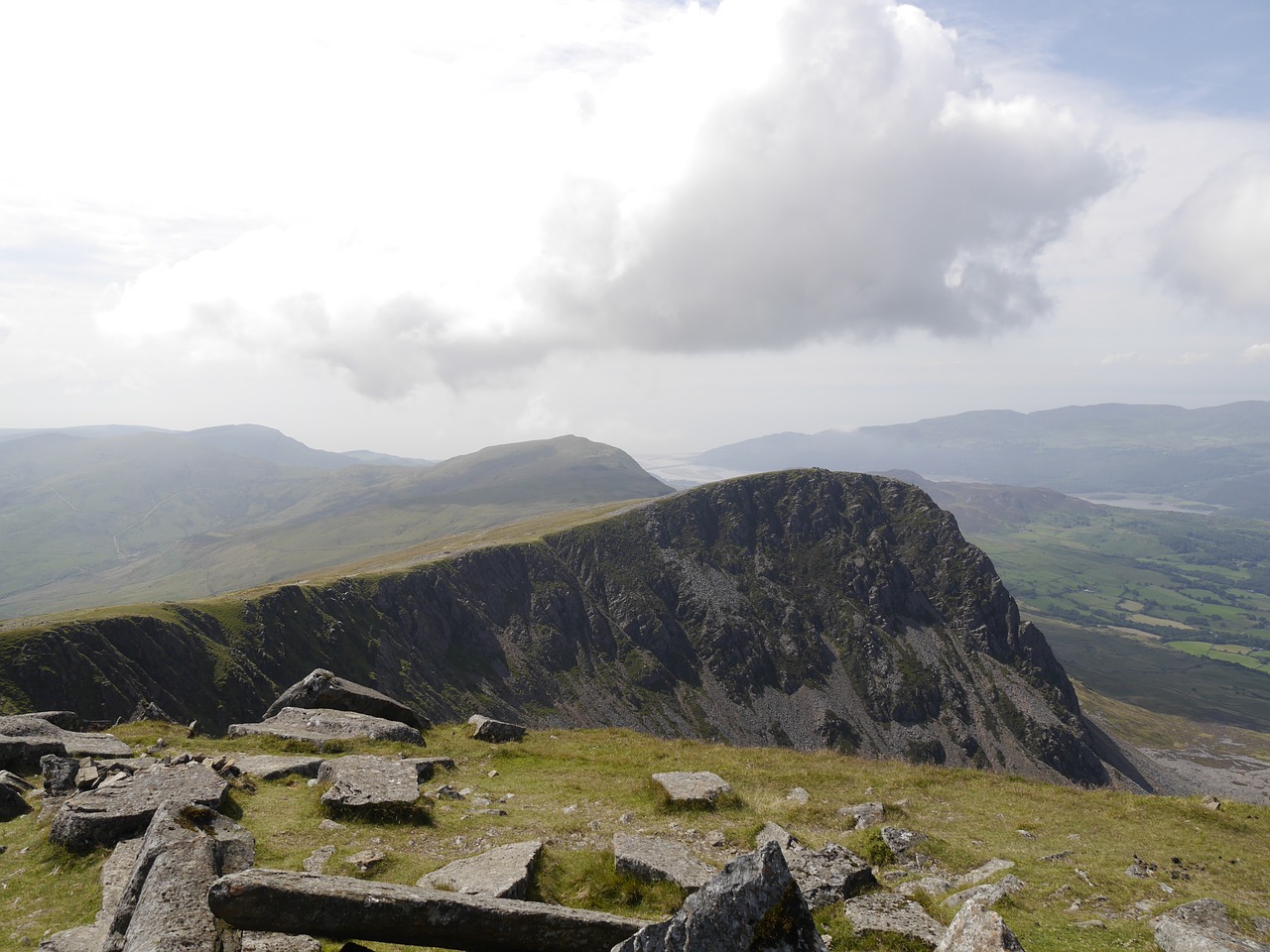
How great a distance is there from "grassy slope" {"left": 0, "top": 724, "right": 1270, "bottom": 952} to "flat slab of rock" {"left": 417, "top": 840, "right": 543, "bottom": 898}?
2.03ft

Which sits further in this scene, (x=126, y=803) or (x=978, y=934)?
(x=126, y=803)

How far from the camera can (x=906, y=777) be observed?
26047 mm

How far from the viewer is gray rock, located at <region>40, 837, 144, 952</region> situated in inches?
442

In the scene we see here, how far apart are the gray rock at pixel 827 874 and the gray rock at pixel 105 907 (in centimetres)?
1335

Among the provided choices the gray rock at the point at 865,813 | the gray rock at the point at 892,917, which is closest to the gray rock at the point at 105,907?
the gray rock at the point at 892,917

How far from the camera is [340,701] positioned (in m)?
33.8

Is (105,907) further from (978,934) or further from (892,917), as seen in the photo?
(978,934)

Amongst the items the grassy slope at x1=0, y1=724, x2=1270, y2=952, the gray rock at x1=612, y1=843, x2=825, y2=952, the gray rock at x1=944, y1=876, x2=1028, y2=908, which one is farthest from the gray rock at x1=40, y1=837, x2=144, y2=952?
the gray rock at x1=944, y1=876, x2=1028, y2=908

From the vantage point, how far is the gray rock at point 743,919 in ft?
28.7

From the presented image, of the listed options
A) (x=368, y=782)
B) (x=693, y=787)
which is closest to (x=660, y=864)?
(x=693, y=787)

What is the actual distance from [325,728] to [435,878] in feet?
62.1

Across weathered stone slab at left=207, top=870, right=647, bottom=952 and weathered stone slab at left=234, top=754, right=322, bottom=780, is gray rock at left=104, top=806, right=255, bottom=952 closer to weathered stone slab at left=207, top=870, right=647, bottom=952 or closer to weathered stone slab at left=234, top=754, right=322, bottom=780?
weathered stone slab at left=207, top=870, right=647, bottom=952

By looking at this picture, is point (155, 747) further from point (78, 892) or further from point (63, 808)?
point (78, 892)

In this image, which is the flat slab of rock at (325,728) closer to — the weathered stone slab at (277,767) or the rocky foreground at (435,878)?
the weathered stone slab at (277,767)
